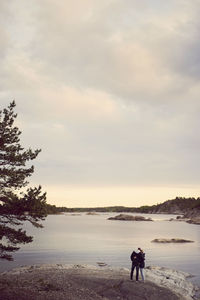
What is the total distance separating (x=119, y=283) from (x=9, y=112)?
66.0 ft

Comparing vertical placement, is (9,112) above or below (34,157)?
above

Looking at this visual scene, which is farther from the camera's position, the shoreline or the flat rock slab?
the shoreline

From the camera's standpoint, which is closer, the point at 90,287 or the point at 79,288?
the point at 79,288

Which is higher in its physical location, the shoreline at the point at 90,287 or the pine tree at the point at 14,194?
the pine tree at the point at 14,194

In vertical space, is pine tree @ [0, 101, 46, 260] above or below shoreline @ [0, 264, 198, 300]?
above

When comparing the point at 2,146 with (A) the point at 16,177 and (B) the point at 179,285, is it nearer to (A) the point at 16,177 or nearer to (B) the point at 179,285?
(A) the point at 16,177

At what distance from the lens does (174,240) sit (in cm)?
9531

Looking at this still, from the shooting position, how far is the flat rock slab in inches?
1115

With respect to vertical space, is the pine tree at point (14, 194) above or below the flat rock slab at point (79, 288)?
above

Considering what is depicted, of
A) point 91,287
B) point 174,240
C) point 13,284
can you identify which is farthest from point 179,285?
point 174,240

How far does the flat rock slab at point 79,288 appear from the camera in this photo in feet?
92.9

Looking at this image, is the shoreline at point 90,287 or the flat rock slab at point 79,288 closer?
the flat rock slab at point 79,288

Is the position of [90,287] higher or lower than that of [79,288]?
lower

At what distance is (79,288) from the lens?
31.8 meters
